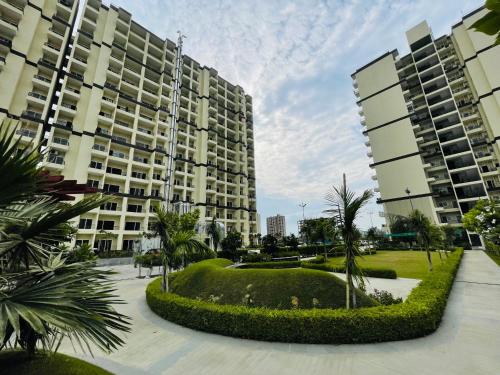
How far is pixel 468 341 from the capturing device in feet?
22.6

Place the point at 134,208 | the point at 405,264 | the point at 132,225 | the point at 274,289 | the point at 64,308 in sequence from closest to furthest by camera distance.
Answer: the point at 64,308, the point at 274,289, the point at 405,264, the point at 132,225, the point at 134,208

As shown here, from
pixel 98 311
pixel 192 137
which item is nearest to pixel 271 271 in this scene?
pixel 98 311

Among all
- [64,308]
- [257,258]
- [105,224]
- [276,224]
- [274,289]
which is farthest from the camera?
[276,224]

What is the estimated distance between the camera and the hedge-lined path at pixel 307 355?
5793 millimetres

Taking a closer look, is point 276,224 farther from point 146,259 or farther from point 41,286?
point 41,286

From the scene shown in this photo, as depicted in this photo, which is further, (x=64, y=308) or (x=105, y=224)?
(x=105, y=224)

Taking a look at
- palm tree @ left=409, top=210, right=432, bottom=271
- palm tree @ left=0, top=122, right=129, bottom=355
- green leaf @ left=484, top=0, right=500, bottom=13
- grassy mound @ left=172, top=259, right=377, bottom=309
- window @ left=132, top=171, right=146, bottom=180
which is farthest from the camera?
window @ left=132, top=171, right=146, bottom=180

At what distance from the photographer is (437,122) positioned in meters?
47.8

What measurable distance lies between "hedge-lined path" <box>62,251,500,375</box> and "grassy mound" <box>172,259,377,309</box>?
5.70 feet

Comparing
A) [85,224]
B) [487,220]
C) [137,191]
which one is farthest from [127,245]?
[487,220]

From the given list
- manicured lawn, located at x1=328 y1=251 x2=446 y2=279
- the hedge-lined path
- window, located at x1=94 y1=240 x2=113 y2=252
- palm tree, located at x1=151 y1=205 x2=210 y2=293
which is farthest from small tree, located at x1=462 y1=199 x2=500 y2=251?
window, located at x1=94 y1=240 x2=113 y2=252

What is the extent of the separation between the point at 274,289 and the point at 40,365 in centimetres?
700

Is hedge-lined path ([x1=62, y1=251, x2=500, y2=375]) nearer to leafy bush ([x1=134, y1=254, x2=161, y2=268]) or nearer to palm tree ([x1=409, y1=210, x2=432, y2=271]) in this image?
palm tree ([x1=409, y1=210, x2=432, y2=271])

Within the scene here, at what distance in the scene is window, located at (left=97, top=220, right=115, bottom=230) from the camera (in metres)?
35.2
